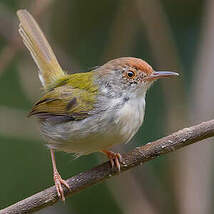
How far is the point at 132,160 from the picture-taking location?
353 cm

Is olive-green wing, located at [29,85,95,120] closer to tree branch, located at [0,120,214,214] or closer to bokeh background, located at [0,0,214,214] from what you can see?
tree branch, located at [0,120,214,214]

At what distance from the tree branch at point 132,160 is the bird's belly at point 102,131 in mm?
180

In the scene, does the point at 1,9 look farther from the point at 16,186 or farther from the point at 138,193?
the point at 138,193

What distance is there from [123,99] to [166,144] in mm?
627

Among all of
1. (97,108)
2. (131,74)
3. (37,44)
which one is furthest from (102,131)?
(37,44)

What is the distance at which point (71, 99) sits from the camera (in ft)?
13.7

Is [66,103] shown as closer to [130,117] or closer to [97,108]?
[97,108]

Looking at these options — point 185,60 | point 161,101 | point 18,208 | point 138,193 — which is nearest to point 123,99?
point 18,208

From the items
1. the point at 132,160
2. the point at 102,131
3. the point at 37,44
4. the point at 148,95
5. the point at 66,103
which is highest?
the point at 37,44

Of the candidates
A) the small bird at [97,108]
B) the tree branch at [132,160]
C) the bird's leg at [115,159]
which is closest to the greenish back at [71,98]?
the small bird at [97,108]

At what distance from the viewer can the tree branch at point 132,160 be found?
3262mm

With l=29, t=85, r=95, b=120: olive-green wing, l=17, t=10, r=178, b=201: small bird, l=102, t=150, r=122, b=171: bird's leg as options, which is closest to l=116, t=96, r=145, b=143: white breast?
l=17, t=10, r=178, b=201: small bird

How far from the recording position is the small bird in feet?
12.2

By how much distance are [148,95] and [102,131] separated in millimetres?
2647
